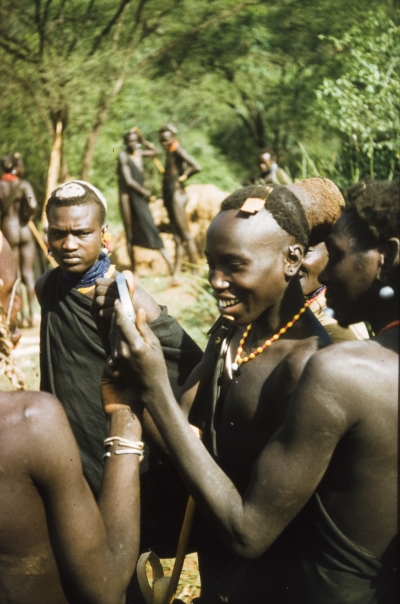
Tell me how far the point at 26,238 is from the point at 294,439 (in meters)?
9.88

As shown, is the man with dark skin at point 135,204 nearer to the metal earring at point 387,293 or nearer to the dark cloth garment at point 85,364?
the dark cloth garment at point 85,364

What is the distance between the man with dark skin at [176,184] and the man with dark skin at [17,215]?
106 inches

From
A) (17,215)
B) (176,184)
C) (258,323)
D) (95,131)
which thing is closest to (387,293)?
(258,323)

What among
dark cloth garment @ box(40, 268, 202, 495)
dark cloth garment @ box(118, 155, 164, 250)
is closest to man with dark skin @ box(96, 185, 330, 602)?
dark cloth garment @ box(40, 268, 202, 495)

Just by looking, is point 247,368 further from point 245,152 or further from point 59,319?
point 245,152

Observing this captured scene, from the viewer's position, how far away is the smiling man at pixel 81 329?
3.75 m

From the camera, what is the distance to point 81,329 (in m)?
3.81

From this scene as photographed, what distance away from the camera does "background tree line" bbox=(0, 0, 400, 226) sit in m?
16.3

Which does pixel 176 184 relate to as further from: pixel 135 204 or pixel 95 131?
pixel 95 131

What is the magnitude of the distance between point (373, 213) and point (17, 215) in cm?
991

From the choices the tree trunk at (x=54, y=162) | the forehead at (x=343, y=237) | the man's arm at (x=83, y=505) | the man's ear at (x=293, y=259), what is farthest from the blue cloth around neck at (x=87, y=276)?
the tree trunk at (x=54, y=162)

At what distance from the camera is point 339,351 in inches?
77.0

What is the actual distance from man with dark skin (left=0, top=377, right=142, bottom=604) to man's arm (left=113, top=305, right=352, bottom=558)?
165 millimetres

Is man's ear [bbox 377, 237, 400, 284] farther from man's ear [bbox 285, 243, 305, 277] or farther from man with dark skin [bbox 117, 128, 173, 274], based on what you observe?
man with dark skin [bbox 117, 128, 173, 274]
